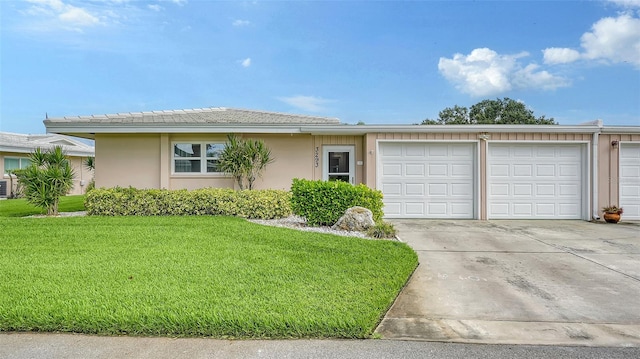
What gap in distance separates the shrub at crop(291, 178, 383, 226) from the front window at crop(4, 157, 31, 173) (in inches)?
690

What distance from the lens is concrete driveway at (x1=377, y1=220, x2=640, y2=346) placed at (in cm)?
327

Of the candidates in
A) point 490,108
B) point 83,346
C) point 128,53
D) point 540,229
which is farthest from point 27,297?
point 490,108

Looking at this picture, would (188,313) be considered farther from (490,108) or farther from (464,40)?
(490,108)

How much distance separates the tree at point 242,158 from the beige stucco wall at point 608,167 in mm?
10024

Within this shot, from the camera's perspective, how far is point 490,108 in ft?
111

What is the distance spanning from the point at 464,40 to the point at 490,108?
1821 cm

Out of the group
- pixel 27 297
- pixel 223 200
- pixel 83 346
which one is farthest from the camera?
pixel 223 200

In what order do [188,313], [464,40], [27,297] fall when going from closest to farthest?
1. [188,313]
2. [27,297]
3. [464,40]

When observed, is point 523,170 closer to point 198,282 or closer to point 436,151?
point 436,151

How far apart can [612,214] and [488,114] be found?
85.7ft

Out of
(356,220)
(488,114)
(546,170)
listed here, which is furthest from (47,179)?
(488,114)

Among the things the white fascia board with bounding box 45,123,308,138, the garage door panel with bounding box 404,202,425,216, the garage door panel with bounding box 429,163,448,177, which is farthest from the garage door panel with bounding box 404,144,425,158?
the white fascia board with bounding box 45,123,308,138

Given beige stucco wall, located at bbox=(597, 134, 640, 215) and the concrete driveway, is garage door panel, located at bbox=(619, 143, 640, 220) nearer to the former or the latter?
beige stucco wall, located at bbox=(597, 134, 640, 215)

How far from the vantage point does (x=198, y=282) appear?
4.19 m
